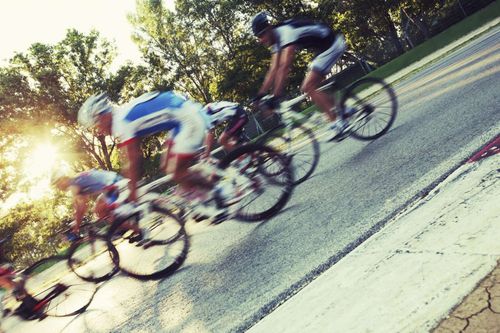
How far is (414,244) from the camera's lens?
2338 millimetres

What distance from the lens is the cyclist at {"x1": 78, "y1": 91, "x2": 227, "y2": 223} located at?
14.6 feet

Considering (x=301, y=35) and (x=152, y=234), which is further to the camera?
(x=301, y=35)

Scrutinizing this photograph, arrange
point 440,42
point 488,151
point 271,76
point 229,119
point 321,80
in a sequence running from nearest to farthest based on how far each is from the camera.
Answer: point 488,151 < point 321,80 < point 271,76 < point 229,119 < point 440,42

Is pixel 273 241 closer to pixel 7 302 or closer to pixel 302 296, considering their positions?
pixel 302 296

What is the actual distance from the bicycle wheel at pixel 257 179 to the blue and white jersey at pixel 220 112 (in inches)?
52.8

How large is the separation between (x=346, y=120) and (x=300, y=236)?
2.74 m

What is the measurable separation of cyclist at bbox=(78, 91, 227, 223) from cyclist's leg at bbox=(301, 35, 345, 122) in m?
1.86

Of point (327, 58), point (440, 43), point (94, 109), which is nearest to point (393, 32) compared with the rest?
point (440, 43)

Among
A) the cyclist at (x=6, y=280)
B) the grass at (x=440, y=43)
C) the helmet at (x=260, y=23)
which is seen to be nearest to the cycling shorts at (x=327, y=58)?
the helmet at (x=260, y=23)

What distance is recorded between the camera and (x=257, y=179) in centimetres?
486

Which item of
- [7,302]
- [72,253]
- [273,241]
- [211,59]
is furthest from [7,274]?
[211,59]

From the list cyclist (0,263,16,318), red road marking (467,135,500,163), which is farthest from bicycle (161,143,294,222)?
cyclist (0,263,16,318)

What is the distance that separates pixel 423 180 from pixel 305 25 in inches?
120

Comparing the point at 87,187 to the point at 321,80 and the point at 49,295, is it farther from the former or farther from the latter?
the point at 321,80
